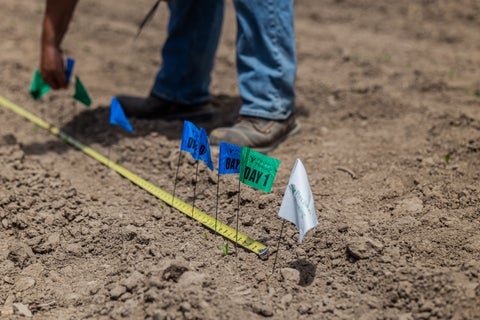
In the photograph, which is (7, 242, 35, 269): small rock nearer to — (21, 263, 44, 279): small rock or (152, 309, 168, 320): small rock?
(21, 263, 44, 279): small rock

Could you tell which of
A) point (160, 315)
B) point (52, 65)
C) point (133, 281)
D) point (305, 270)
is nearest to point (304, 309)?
point (305, 270)

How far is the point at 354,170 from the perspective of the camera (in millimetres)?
2801

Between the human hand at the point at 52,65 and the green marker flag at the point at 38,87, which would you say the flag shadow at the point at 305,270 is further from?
the green marker flag at the point at 38,87

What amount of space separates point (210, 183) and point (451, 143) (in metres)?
1.38

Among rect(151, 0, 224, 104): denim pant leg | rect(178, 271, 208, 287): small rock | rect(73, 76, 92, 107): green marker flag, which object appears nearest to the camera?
rect(178, 271, 208, 287): small rock

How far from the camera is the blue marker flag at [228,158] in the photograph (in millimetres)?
2125

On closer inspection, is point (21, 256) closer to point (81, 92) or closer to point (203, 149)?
point (203, 149)

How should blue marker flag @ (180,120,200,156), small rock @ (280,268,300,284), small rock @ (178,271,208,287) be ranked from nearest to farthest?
1. small rock @ (178,271,208,287)
2. small rock @ (280,268,300,284)
3. blue marker flag @ (180,120,200,156)

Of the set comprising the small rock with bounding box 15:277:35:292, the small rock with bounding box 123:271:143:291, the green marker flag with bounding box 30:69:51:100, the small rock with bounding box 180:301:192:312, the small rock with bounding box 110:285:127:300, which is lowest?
the small rock with bounding box 15:277:35:292

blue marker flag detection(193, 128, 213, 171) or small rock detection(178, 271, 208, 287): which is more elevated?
blue marker flag detection(193, 128, 213, 171)

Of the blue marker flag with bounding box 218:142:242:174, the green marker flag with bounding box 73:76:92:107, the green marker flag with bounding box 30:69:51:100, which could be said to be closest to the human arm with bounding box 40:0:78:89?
the green marker flag with bounding box 73:76:92:107

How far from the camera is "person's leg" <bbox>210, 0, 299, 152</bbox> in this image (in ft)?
9.24

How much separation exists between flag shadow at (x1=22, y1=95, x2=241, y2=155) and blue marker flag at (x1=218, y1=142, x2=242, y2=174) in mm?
1050

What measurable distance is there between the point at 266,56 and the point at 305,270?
1.26m
